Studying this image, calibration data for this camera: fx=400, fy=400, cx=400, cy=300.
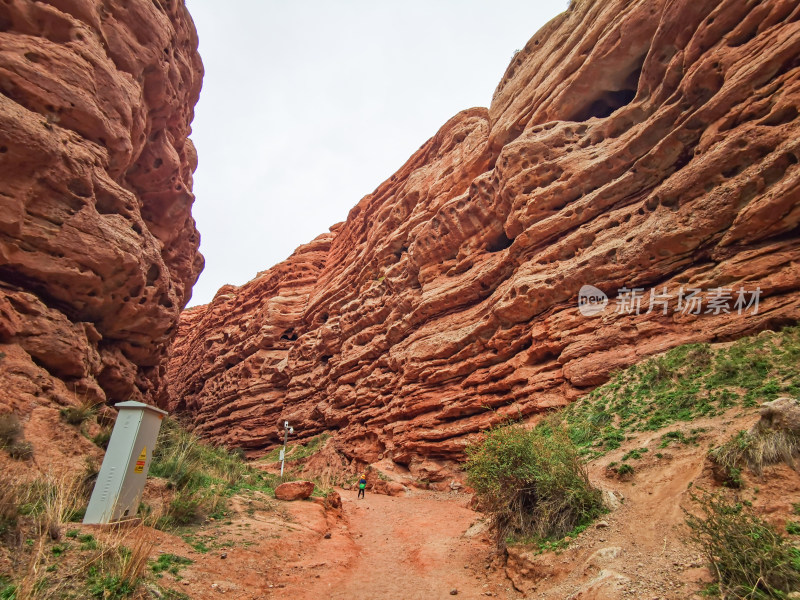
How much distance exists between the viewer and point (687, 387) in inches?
328

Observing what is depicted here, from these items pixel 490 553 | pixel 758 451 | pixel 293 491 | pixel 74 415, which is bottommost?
pixel 490 553

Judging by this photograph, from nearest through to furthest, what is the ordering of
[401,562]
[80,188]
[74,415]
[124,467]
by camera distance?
[124,467] → [401,562] → [74,415] → [80,188]

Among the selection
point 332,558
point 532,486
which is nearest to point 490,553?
point 532,486

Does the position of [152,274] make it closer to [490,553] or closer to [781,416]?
[490,553]

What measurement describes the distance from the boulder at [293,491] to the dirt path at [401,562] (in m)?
1.28

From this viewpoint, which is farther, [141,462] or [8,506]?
[141,462]

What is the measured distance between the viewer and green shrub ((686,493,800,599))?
3.03 m

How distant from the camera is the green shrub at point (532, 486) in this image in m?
5.77

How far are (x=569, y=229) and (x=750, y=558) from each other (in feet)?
41.2

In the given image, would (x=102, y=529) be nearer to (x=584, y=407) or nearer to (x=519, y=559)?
(x=519, y=559)

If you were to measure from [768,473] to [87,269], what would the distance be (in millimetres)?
14077

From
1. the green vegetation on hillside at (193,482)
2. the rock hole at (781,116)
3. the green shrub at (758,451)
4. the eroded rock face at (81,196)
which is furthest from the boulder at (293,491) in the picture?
the rock hole at (781,116)

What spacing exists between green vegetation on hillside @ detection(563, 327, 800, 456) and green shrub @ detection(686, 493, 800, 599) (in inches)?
157

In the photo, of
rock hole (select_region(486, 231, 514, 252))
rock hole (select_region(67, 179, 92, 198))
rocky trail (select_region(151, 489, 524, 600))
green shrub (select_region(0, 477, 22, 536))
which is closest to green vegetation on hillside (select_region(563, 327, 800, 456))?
rocky trail (select_region(151, 489, 524, 600))
